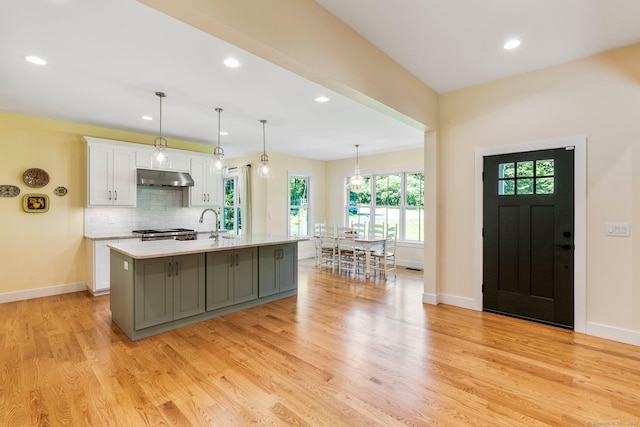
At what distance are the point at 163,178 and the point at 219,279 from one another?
105 inches

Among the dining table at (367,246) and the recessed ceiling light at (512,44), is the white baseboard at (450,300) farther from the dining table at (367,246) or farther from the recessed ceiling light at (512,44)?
the recessed ceiling light at (512,44)

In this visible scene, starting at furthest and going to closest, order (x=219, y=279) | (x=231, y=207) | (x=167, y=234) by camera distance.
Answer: (x=231, y=207) < (x=167, y=234) < (x=219, y=279)

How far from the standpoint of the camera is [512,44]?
116 inches

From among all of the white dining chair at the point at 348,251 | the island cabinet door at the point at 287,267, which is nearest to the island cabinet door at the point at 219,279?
the island cabinet door at the point at 287,267

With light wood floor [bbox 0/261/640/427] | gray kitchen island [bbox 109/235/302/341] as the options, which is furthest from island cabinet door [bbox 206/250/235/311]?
light wood floor [bbox 0/261/640/427]

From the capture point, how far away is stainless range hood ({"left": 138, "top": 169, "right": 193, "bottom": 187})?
5.30 metres

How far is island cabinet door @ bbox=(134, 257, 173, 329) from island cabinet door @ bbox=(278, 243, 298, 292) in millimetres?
1560

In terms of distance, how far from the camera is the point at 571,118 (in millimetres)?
3289

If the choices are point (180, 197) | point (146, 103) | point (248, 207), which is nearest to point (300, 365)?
point (146, 103)

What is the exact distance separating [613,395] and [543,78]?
3057mm

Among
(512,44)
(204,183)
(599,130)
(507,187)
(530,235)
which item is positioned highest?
(512,44)

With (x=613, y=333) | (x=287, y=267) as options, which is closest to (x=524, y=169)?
(x=613, y=333)

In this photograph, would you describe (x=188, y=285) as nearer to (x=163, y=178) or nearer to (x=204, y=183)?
(x=163, y=178)

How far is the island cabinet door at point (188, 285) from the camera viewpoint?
343 centimetres
